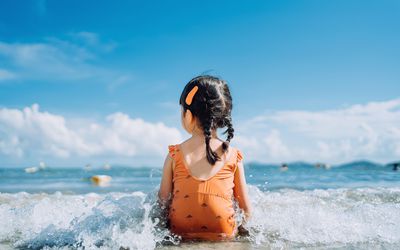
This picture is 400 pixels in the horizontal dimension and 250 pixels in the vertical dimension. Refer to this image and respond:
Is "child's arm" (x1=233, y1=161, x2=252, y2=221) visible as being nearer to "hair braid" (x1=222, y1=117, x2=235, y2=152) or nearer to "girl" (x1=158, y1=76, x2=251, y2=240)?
"girl" (x1=158, y1=76, x2=251, y2=240)

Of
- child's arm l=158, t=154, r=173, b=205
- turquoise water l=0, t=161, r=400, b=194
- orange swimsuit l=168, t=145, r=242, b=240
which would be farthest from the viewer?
turquoise water l=0, t=161, r=400, b=194

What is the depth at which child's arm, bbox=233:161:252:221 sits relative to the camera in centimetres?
364

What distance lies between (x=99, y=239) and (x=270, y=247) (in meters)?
1.60

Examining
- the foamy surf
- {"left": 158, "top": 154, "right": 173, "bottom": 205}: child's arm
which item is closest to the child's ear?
{"left": 158, "top": 154, "right": 173, "bottom": 205}: child's arm

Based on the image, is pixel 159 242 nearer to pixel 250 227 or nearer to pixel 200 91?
pixel 250 227

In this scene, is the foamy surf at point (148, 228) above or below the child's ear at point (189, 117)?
below

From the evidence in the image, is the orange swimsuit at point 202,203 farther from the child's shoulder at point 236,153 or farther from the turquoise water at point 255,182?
the turquoise water at point 255,182

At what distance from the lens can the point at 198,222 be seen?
346cm

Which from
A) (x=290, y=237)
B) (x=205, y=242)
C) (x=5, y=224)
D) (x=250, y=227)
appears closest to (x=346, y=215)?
(x=290, y=237)

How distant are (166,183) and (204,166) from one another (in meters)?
0.48

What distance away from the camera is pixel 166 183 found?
3.68 m

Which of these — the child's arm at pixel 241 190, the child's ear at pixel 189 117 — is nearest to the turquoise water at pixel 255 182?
the child's arm at pixel 241 190

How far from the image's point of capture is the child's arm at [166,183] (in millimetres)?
3605

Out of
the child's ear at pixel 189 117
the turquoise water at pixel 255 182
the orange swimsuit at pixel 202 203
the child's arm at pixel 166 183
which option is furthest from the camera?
the turquoise water at pixel 255 182
